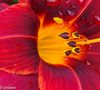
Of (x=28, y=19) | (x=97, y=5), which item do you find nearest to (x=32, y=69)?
(x=28, y=19)

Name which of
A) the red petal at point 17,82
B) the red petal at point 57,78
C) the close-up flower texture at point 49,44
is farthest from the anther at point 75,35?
the red petal at point 17,82

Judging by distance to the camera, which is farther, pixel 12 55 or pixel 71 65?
pixel 71 65

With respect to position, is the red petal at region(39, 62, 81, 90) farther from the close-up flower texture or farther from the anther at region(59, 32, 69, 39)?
the anther at region(59, 32, 69, 39)

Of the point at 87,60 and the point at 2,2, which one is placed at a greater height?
the point at 2,2

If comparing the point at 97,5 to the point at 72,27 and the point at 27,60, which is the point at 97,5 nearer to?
the point at 72,27

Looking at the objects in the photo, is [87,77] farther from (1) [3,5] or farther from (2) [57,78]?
(1) [3,5]

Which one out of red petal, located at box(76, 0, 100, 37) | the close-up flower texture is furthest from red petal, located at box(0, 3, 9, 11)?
red petal, located at box(76, 0, 100, 37)
